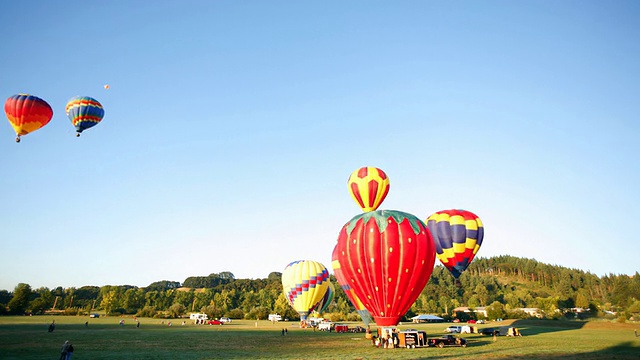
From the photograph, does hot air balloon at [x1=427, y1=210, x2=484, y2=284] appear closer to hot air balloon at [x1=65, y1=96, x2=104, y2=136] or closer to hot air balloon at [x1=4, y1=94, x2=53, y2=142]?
hot air balloon at [x1=65, y1=96, x2=104, y2=136]

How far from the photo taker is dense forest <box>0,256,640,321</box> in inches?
3329

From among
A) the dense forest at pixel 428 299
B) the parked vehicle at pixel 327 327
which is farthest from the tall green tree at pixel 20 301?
the parked vehicle at pixel 327 327

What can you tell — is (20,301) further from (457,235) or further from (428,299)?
(428,299)

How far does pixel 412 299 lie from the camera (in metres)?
28.4

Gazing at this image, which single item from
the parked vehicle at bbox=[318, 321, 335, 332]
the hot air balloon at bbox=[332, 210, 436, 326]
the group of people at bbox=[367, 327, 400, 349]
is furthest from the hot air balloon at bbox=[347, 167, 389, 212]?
the parked vehicle at bbox=[318, 321, 335, 332]

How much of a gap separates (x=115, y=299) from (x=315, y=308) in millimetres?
61967

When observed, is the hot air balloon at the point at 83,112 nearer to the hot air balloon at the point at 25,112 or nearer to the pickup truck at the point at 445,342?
the hot air balloon at the point at 25,112

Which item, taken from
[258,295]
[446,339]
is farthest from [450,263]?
[258,295]

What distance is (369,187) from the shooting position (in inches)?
1422

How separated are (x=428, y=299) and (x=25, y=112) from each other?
99.1 meters

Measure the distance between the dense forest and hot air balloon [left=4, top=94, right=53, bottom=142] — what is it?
5557 centimetres

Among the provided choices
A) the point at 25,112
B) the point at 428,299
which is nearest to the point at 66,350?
the point at 25,112

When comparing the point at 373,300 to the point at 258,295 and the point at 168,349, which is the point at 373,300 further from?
the point at 258,295

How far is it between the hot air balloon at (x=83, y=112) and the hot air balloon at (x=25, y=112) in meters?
2.08
